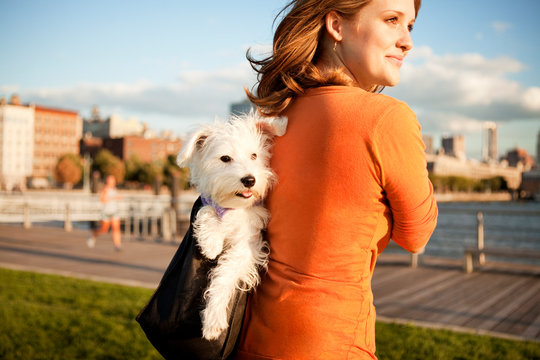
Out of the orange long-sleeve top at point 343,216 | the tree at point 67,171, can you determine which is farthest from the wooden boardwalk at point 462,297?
the tree at point 67,171

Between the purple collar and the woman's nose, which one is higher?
the woman's nose

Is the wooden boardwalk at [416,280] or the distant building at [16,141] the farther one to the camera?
the distant building at [16,141]

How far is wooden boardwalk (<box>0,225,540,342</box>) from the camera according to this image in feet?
18.4

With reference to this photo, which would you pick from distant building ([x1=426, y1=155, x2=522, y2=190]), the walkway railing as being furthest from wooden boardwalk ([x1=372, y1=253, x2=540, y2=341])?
distant building ([x1=426, y1=155, x2=522, y2=190])

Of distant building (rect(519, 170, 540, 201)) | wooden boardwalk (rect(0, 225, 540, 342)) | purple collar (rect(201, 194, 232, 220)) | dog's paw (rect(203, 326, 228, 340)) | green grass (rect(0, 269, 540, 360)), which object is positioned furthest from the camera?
distant building (rect(519, 170, 540, 201))

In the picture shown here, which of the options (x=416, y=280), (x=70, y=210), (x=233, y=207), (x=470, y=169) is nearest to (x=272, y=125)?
(x=233, y=207)

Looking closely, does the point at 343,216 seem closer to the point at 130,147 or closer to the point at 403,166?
the point at 403,166

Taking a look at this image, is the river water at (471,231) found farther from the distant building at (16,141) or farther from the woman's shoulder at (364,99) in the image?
the distant building at (16,141)

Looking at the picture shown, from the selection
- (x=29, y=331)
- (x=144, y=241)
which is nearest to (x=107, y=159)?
(x=144, y=241)

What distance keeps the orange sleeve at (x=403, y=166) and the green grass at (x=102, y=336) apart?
139 inches

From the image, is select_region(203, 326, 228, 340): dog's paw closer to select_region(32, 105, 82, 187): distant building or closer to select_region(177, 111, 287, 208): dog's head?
select_region(177, 111, 287, 208): dog's head

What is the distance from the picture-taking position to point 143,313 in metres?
1.37

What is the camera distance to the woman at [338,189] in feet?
3.67

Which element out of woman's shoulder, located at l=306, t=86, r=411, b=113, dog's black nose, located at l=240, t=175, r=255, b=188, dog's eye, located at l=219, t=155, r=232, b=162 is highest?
woman's shoulder, located at l=306, t=86, r=411, b=113
